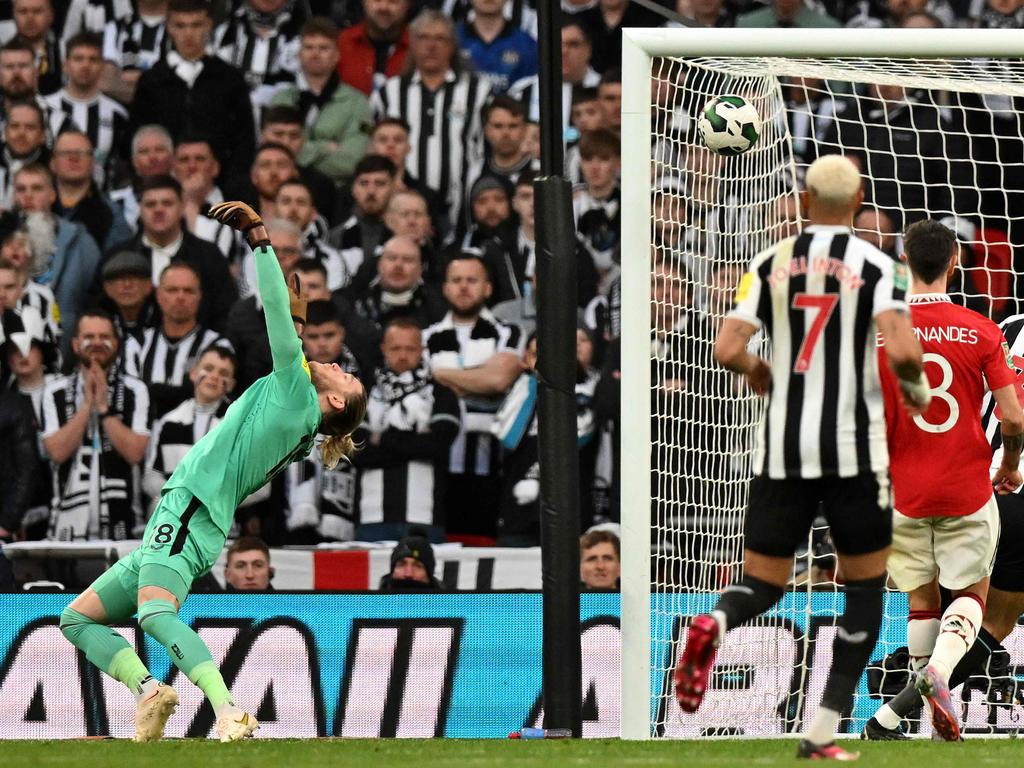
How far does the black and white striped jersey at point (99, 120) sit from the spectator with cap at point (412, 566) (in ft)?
12.9

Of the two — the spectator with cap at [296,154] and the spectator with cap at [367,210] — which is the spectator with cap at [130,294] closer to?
the spectator with cap at [296,154]

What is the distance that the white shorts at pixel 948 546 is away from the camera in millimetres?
6969

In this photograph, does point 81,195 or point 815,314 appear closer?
point 815,314

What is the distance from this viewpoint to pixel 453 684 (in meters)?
8.31

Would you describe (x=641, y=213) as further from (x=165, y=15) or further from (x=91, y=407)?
(x=165, y=15)

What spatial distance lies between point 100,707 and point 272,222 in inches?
155

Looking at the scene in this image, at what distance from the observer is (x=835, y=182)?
18.0ft

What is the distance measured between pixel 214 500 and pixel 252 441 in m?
0.28

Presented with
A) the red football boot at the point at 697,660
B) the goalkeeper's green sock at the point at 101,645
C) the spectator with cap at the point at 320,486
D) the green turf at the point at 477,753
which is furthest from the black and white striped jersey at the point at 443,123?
the red football boot at the point at 697,660

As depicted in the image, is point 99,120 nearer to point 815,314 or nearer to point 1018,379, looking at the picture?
point 1018,379

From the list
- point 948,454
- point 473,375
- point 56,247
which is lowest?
point 948,454

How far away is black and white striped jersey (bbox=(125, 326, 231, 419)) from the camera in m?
10.5

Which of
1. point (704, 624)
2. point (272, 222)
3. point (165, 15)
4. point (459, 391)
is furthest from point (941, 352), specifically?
point (165, 15)

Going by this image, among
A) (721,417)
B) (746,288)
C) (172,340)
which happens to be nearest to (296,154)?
(172,340)
